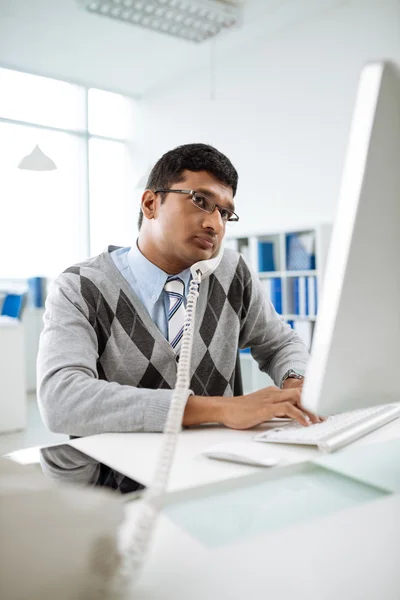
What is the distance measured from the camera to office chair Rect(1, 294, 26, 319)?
432cm

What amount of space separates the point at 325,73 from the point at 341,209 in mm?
4252

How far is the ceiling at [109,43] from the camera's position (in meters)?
4.38

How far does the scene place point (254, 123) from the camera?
16.4 feet

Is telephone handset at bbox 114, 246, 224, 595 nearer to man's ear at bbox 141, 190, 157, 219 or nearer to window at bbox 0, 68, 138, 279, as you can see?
man's ear at bbox 141, 190, 157, 219

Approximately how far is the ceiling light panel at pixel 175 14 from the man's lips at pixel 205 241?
10.6ft

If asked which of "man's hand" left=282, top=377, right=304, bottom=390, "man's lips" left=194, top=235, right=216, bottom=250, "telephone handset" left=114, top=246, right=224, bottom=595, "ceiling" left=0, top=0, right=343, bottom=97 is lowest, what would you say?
"man's hand" left=282, top=377, right=304, bottom=390

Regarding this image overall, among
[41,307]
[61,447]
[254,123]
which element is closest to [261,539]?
[61,447]

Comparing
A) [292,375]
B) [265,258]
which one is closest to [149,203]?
[292,375]

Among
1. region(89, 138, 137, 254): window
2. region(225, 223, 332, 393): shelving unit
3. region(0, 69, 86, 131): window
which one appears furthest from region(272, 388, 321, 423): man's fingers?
region(0, 69, 86, 131): window

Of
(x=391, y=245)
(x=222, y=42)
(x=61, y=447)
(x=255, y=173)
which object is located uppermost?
(x=222, y=42)

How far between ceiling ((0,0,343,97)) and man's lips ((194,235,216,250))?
356 centimetres

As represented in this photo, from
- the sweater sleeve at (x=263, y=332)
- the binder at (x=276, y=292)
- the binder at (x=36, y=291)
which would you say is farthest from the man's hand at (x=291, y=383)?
the binder at (x=36, y=291)

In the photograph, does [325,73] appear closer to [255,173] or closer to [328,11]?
[328,11]

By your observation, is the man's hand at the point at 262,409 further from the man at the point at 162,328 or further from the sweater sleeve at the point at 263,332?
the sweater sleeve at the point at 263,332
